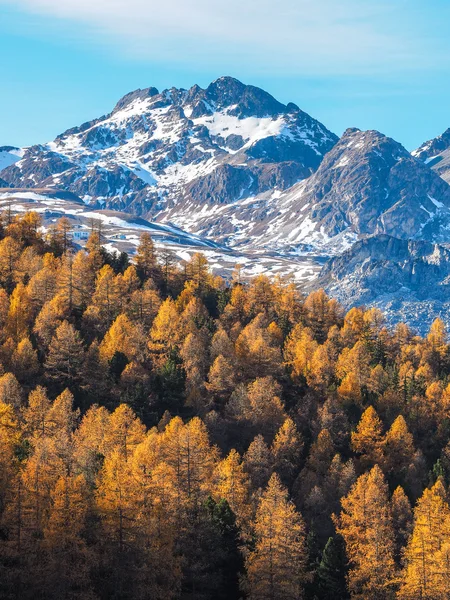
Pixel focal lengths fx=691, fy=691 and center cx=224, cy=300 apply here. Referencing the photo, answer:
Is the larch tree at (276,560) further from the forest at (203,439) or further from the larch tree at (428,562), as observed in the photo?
the larch tree at (428,562)

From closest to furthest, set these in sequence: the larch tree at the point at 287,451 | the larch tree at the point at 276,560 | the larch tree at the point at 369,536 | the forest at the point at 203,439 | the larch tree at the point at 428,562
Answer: the forest at the point at 203,439
the larch tree at the point at 276,560
the larch tree at the point at 428,562
the larch tree at the point at 369,536
the larch tree at the point at 287,451

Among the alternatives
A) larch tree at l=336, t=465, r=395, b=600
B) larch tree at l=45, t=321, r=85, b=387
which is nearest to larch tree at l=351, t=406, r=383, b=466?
larch tree at l=336, t=465, r=395, b=600

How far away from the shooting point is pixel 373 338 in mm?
167375

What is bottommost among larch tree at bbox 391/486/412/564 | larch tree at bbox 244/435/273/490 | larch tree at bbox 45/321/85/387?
larch tree at bbox 391/486/412/564

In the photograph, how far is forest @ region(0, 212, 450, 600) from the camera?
67.4m

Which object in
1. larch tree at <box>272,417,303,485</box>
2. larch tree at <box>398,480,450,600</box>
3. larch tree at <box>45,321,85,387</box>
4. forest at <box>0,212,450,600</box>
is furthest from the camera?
larch tree at <box>45,321,85,387</box>

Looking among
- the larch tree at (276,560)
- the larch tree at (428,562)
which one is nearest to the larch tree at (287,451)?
the larch tree at (428,562)

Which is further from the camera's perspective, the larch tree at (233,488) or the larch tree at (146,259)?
the larch tree at (146,259)

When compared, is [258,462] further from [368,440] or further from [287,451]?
[368,440]

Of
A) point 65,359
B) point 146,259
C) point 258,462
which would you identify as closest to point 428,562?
point 258,462

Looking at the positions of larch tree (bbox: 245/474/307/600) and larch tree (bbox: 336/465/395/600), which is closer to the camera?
larch tree (bbox: 245/474/307/600)

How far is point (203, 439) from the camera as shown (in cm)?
9738

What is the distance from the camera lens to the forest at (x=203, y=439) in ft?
221

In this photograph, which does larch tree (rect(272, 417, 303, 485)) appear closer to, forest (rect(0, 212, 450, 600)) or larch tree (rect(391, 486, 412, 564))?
forest (rect(0, 212, 450, 600))
